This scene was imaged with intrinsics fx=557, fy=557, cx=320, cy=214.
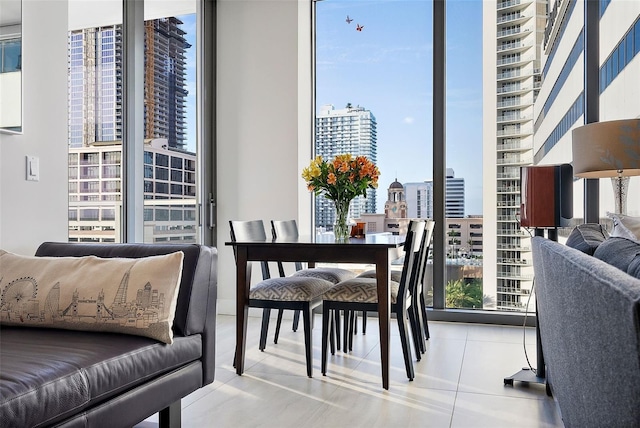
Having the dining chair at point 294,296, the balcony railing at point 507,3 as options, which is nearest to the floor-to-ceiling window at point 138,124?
the dining chair at point 294,296

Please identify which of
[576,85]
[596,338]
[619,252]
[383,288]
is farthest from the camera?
[576,85]

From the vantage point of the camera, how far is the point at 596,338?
102cm

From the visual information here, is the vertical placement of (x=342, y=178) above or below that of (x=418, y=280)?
above

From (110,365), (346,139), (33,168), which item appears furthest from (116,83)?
(110,365)

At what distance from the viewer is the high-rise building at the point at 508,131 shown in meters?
4.41

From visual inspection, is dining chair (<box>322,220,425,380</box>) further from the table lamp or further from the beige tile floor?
the table lamp

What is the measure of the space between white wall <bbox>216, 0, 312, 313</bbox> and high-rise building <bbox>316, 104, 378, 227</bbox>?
0.16 m

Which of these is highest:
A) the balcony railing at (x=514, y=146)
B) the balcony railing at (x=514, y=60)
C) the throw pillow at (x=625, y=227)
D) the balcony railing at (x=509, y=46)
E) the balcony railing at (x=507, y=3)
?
the balcony railing at (x=507, y=3)

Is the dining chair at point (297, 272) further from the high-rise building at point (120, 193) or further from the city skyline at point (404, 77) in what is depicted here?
the city skyline at point (404, 77)

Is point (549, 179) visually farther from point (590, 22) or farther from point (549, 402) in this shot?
point (590, 22)

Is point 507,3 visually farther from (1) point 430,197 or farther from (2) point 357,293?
(2) point 357,293

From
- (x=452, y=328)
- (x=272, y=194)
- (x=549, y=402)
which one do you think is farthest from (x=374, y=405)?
(x=272, y=194)

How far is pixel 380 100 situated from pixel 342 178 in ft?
5.61

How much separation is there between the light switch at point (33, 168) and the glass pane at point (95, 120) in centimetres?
56
